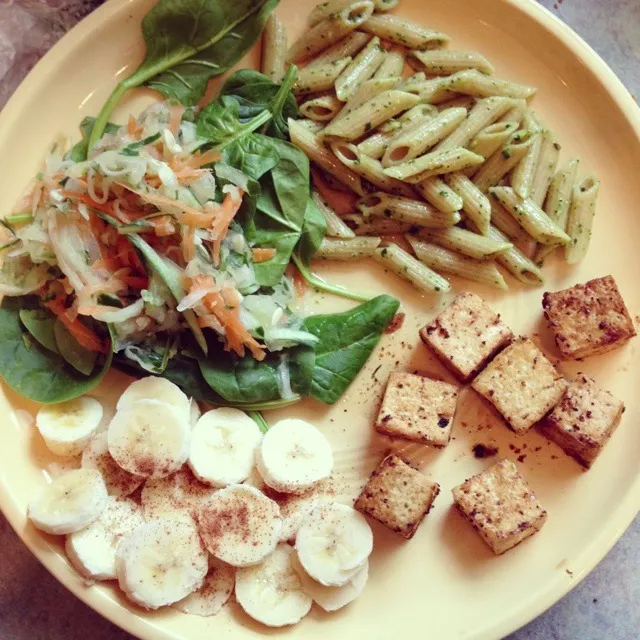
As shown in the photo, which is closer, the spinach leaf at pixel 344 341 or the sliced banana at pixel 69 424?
the sliced banana at pixel 69 424

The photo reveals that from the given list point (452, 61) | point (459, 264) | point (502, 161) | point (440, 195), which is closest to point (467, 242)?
point (459, 264)

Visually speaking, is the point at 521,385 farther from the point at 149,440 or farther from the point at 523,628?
the point at 149,440

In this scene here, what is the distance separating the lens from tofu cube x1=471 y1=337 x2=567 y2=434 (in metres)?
2.17

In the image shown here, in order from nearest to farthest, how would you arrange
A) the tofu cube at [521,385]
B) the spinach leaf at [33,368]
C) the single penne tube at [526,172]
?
1. the spinach leaf at [33,368]
2. the tofu cube at [521,385]
3. the single penne tube at [526,172]

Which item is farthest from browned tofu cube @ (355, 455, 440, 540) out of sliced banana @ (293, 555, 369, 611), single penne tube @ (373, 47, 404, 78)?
single penne tube @ (373, 47, 404, 78)

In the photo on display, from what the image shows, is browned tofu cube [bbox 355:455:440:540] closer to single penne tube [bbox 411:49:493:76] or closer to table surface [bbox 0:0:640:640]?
table surface [bbox 0:0:640:640]

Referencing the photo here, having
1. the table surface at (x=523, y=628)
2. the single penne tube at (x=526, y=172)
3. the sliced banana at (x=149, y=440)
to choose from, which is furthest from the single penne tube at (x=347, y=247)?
the table surface at (x=523, y=628)

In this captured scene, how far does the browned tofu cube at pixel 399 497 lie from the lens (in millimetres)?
2066

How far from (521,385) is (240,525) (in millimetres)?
960

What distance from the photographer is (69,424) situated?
210cm

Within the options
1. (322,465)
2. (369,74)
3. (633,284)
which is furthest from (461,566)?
(369,74)

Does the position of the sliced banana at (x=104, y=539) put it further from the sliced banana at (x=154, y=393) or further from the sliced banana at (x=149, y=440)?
the sliced banana at (x=154, y=393)

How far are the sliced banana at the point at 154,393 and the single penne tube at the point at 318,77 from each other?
1.06 metres

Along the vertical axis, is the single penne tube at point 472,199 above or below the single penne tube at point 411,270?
above
